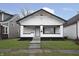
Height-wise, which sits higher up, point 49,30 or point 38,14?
point 38,14

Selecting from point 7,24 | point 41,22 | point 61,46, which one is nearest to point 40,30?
point 41,22

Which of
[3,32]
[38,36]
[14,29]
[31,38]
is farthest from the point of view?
[14,29]

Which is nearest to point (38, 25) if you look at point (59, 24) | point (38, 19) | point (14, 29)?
point (38, 19)

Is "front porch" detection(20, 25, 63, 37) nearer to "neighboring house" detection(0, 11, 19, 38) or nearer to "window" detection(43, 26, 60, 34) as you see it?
"window" detection(43, 26, 60, 34)

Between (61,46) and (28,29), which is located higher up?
(28,29)

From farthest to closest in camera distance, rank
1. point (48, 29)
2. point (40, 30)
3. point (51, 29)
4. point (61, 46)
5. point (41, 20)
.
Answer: point (51, 29) → point (48, 29) → point (40, 30) → point (41, 20) → point (61, 46)

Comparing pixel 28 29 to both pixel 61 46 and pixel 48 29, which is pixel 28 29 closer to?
pixel 48 29

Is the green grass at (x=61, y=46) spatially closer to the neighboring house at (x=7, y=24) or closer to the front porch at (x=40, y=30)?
the front porch at (x=40, y=30)

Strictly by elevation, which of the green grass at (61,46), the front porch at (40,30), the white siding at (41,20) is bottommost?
the green grass at (61,46)

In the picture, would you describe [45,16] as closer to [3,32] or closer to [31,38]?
[31,38]

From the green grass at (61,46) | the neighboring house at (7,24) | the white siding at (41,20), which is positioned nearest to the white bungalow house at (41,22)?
the white siding at (41,20)

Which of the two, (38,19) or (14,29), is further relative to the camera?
(14,29)

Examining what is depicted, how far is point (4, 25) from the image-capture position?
38688mm

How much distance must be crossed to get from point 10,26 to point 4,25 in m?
2.48
